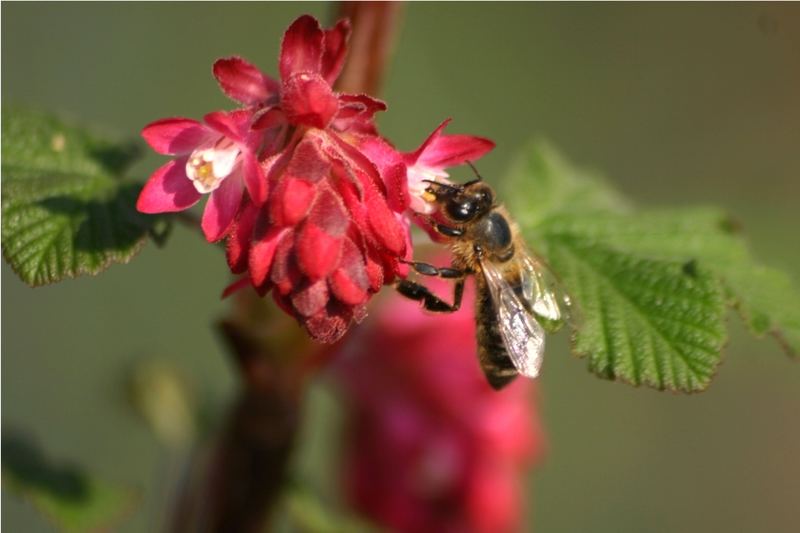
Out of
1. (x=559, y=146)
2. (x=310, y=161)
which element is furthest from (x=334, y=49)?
(x=559, y=146)

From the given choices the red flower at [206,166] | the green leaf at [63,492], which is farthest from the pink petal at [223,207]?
the green leaf at [63,492]

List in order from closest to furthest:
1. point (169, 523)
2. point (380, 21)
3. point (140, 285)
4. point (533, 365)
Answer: point (533, 365)
point (380, 21)
point (169, 523)
point (140, 285)

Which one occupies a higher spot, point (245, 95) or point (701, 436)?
point (245, 95)

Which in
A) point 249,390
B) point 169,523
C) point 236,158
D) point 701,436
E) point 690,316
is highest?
point 236,158

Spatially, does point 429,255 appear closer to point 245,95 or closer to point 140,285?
point 245,95

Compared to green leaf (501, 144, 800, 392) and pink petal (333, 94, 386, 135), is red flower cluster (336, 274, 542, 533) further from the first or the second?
pink petal (333, 94, 386, 135)

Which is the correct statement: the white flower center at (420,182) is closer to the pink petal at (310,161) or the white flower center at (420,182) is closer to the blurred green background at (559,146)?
the pink petal at (310,161)

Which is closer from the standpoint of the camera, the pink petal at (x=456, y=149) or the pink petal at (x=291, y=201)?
the pink petal at (x=291, y=201)

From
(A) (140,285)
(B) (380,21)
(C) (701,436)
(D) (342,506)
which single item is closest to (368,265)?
(B) (380,21)

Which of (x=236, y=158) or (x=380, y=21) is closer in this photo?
(x=236, y=158)
